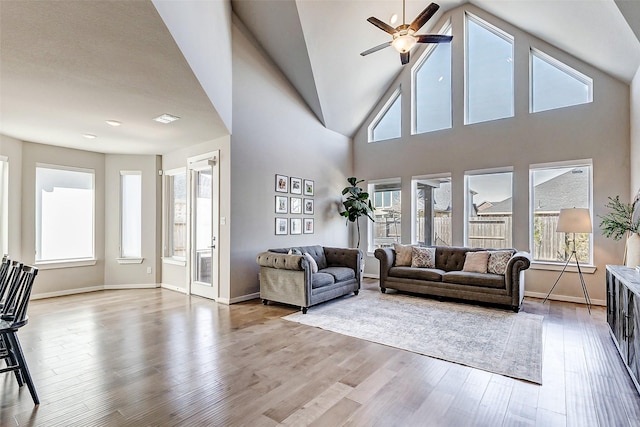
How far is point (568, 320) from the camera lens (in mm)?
4211

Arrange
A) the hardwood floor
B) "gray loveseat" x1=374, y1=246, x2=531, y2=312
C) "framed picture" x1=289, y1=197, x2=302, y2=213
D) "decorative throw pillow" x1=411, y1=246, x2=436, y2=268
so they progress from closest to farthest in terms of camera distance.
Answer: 1. the hardwood floor
2. "gray loveseat" x1=374, y1=246, x2=531, y2=312
3. "decorative throw pillow" x1=411, y1=246, x2=436, y2=268
4. "framed picture" x1=289, y1=197, x2=302, y2=213

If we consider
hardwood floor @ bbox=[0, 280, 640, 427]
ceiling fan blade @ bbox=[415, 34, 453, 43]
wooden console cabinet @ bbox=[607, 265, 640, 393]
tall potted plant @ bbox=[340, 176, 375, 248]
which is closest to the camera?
hardwood floor @ bbox=[0, 280, 640, 427]

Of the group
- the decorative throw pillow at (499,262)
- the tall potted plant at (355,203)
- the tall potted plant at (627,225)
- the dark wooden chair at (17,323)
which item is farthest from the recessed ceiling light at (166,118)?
the tall potted plant at (627,225)

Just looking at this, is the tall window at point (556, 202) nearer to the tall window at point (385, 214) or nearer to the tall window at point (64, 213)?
the tall window at point (385, 214)

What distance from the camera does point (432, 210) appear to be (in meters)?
6.84

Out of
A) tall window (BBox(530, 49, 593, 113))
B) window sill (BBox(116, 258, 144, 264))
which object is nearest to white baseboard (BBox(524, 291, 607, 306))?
tall window (BBox(530, 49, 593, 113))

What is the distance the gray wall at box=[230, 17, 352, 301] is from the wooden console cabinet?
4.59 meters

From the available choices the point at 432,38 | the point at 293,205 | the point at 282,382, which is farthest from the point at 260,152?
the point at 282,382

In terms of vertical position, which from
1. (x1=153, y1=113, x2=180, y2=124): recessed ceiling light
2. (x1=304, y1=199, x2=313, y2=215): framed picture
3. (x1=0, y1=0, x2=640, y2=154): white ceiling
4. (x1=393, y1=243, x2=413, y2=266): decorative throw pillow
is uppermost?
(x1=0, y1=0, x2=640, y2=154): white ceiling

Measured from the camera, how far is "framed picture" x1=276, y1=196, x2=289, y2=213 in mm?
5891

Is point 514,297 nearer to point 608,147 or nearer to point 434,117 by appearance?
point 608,147

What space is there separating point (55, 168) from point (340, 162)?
18.0 ft

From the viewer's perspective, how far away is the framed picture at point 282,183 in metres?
5.88

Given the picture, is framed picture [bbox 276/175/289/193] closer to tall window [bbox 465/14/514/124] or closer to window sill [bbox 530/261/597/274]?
tall window [bbox 465/14/514/124]
